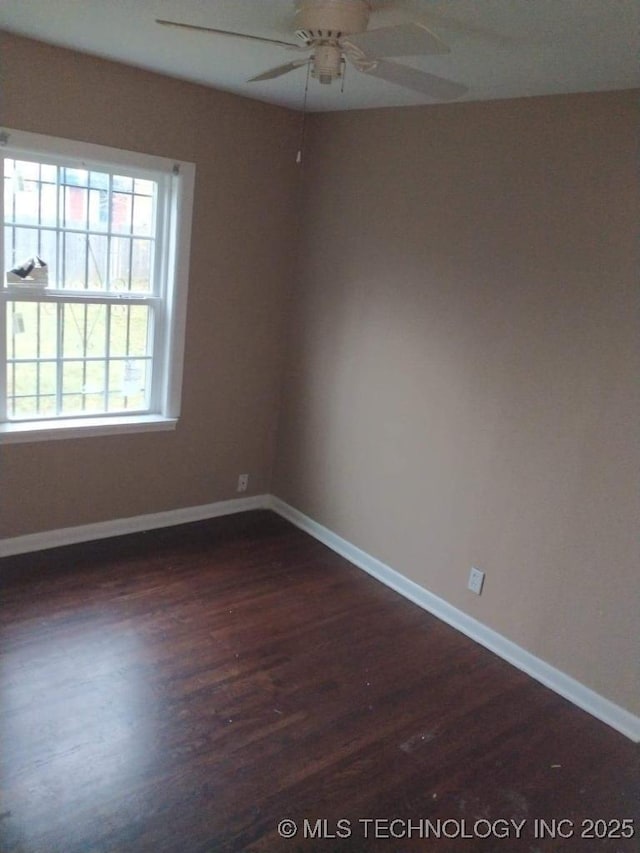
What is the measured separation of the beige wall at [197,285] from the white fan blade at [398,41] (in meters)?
1.81

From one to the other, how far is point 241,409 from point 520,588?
1.98 meters

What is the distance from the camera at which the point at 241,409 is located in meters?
4.09

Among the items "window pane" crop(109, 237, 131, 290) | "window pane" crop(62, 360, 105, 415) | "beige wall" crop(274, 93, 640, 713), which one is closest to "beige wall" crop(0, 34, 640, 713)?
"beige wall" crop(274, 93, 640, 713)

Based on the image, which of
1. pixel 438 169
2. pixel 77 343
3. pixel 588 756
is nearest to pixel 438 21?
pixel 438 169

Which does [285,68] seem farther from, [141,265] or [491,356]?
[141,265]

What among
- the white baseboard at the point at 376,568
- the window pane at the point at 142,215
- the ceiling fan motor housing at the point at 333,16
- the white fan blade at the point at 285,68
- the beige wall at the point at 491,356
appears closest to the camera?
the ceiling fan motor housing at the point at 333,16

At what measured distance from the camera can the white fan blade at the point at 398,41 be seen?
1571 mm

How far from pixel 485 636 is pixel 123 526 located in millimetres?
2050

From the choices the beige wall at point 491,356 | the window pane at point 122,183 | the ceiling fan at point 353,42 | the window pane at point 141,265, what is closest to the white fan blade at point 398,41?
the ceiling fan at point 353,42

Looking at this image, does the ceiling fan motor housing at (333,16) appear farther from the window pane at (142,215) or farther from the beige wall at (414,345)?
the window pane at (142,215)

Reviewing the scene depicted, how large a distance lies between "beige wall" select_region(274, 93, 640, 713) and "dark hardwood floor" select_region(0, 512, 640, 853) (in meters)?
0.40

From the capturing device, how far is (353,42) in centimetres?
174

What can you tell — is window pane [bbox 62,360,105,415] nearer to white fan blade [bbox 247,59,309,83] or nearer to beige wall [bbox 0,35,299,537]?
beige wall [bbox 0,35,299,537]

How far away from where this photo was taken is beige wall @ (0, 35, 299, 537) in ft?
10.00
